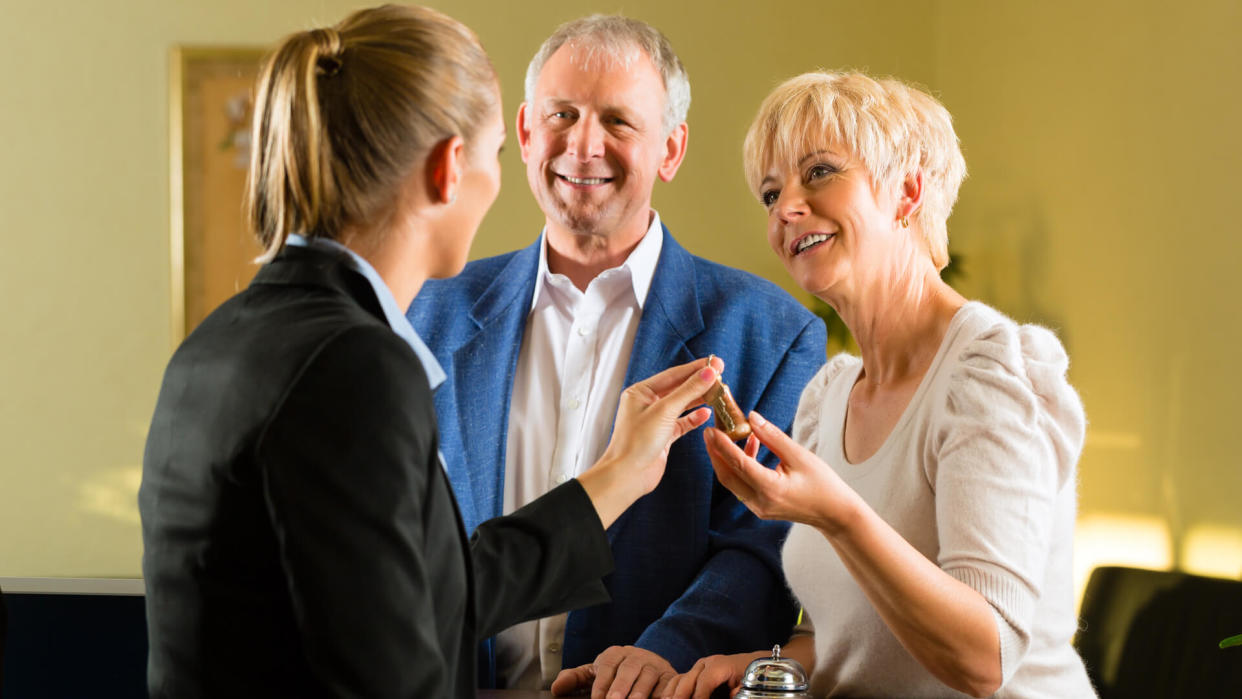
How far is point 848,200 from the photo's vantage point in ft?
4.87

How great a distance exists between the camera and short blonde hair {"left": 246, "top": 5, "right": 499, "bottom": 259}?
0.96m

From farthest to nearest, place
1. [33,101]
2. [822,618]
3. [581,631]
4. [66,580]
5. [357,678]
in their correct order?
[33,101] → [66,580] → [581,631] → [822,618] → [357,678]

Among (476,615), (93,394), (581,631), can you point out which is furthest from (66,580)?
(93,394)

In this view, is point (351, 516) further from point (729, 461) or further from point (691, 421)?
point (691, 421)

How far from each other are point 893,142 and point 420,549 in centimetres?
93

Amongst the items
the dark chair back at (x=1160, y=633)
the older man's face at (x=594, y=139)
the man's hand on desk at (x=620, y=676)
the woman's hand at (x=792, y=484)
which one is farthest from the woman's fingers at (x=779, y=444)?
the dark chair back at (x=1160, y=633)

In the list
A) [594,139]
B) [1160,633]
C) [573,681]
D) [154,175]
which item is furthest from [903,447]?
[154,175]

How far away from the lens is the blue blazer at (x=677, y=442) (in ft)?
5.34

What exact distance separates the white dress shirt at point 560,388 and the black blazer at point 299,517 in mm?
834

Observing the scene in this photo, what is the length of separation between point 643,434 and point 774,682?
0.38 meters

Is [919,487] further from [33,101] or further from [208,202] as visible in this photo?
[33,101]

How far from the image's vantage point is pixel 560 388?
181 centimetres

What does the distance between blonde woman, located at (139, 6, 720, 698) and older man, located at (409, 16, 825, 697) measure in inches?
23.1

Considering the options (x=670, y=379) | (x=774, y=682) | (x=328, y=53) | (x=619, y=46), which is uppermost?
(x=619, y=46)
